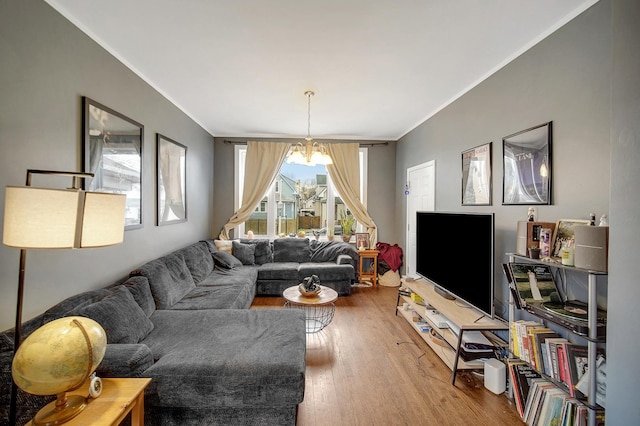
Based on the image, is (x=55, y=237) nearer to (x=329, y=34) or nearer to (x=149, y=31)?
(x=149, y=31)

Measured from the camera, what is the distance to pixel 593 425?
1431mm

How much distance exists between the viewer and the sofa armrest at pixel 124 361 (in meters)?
1.45

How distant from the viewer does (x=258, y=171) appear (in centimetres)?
524

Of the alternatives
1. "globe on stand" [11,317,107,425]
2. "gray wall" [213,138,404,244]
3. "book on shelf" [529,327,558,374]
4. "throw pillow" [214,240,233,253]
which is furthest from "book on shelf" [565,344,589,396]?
"throw pillow" [214,240,233,253]

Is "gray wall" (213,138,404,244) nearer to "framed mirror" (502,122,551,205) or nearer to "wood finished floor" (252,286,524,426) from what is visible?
"wood finished floor" (252,286,524,426)

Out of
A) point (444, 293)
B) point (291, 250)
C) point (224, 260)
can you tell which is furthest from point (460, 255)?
point (224, 260)

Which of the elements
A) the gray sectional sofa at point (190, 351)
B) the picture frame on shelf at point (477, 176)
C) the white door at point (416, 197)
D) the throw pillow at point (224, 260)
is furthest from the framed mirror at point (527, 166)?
the throw pillow at point (224, 260)

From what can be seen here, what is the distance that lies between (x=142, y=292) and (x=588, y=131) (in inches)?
138

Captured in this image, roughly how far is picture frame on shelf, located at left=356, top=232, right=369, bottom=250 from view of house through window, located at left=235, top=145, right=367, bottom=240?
0.50 metres

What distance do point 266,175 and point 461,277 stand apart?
3.83 m

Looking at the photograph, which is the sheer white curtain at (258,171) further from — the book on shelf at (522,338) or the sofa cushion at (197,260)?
the book on shelf at (522,338)

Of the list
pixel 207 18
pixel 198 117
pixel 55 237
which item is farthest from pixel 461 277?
pixel 198 117

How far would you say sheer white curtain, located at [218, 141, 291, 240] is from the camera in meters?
5.22

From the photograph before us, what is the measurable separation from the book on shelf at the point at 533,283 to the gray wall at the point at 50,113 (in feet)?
10.3
